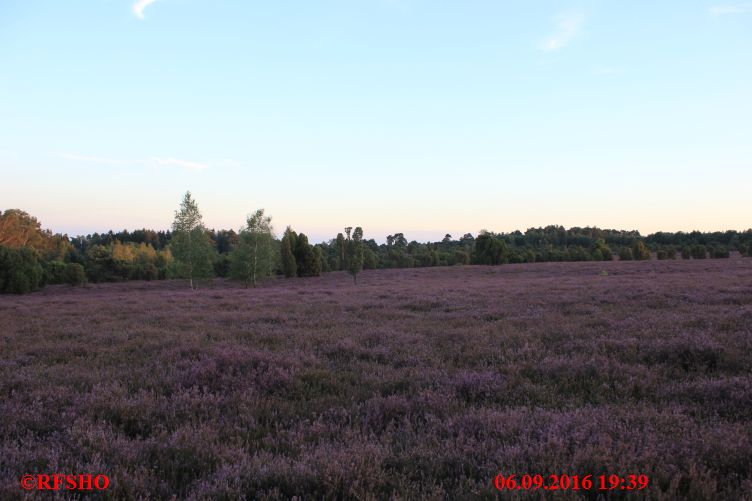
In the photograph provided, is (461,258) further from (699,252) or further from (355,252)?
(355,252)

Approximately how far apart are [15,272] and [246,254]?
21958 mm

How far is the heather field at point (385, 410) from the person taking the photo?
3402 millimetres

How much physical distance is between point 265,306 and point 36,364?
10.7 m

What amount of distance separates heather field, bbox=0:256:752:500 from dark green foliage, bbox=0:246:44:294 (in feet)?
129

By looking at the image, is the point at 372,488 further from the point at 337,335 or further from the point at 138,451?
the point at 337,335

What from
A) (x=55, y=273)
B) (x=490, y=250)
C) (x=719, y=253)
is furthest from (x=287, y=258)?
(x=719, y=253)

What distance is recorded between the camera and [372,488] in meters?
3.31

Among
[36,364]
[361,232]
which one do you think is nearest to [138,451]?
[36,364]

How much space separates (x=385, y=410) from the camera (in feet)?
16.7

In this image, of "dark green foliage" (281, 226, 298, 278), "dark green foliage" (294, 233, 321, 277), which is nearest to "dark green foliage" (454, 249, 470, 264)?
"dark green foliage" (294, 233, 321, 277)

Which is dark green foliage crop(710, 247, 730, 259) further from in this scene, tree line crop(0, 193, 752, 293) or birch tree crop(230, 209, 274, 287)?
birch tree crop(230, 209, 274, 287)

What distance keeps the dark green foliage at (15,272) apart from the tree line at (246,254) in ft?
0.25

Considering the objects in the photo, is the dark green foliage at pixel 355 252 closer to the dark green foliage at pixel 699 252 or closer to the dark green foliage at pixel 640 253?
the dark green foliage at pixel 640 253

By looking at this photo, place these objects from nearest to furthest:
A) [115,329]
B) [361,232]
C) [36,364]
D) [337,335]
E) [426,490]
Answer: [426,490]
[36,364]
[337,335]
[115,329]
[361,232]
